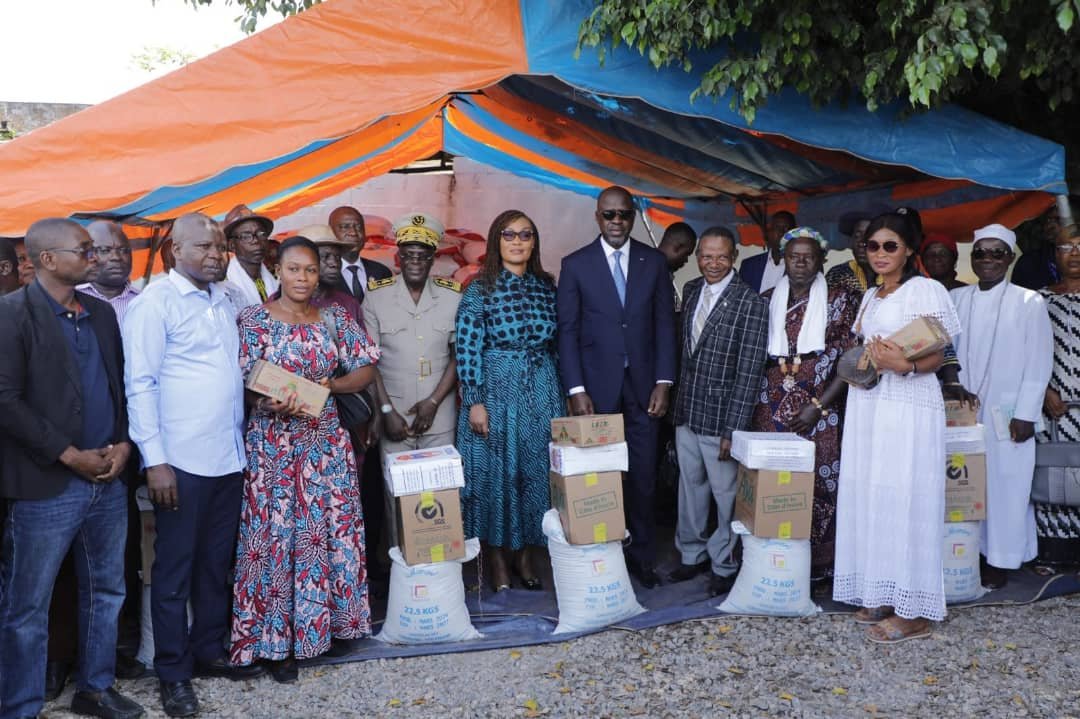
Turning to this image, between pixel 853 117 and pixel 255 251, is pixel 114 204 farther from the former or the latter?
pixel 853 117

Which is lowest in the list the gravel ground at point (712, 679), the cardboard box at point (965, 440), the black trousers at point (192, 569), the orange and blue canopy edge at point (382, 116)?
the gravel ground at point (712, 679)

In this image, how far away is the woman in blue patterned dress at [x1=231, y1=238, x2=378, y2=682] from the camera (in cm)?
356

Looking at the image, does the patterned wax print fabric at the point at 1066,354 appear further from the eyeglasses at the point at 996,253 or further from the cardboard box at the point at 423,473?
the cardboard box at the point at 423,473

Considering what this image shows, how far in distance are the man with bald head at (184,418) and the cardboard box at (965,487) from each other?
3.33 meters

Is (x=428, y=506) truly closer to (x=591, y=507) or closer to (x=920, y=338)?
A: (x=591, y=507)

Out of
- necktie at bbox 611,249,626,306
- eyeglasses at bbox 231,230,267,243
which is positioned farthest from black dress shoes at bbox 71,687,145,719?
necktie at bbox 611,249,626,306

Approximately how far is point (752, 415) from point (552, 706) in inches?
70.2

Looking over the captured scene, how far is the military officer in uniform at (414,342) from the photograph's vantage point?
4.45 m

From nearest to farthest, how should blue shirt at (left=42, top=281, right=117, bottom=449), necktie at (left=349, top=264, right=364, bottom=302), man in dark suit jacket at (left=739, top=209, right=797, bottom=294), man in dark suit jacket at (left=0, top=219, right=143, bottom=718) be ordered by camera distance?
1. man in dark suit jacket at (left=0, top=219, right=143, bottom=718)
2. blue shirt at (left=42, top=281, right=117, bottom=449)
3. necktie at (left=349, top=264, right=364, bottom=302)
4. man in dark suit jacket at (left=739, top=209, right=797, bottom=294)

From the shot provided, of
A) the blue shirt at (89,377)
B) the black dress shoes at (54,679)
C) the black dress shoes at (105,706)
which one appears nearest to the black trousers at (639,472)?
the blue shirt at (89,377)

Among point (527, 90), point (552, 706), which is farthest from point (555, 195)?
point (552, 706)

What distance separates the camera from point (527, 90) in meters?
4.69

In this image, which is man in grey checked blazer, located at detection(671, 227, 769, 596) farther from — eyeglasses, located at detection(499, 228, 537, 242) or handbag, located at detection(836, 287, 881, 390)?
eyeglasses, located at detection(499, 228, 537, 242)

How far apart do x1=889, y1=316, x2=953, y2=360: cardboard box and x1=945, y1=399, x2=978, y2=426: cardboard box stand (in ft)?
2.30
